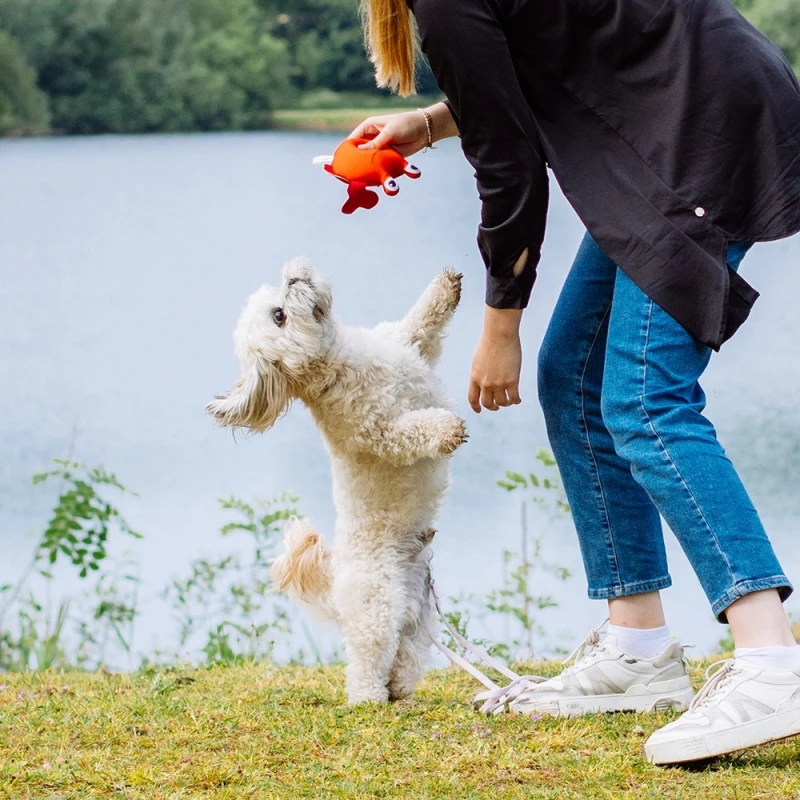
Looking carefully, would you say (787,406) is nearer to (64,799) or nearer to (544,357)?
(544,357)

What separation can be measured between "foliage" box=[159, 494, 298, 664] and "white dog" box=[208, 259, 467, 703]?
1.07 meters

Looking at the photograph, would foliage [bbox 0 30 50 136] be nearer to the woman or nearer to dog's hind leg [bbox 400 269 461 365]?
dog's hind leg [bbox 400 269 461 365]

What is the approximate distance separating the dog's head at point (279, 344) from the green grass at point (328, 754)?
66 cm

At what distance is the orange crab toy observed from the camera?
236cm

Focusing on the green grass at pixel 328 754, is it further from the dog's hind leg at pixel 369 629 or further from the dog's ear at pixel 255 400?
the dog's ear at pixel 255 400

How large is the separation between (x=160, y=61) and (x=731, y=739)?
10265mm

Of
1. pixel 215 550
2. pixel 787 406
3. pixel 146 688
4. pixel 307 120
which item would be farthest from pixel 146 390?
pixel 146 688

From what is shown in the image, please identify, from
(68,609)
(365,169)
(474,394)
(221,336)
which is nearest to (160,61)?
(221,336)

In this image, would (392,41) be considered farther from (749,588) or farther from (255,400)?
(749,588)

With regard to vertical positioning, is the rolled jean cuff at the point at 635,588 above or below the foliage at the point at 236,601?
below

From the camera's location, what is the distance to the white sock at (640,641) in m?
2.42

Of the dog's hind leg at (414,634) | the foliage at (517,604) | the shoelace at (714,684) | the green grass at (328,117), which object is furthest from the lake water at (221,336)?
the shoelace at (714,684)

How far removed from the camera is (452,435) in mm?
2449

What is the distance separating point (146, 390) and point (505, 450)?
2544 mm
